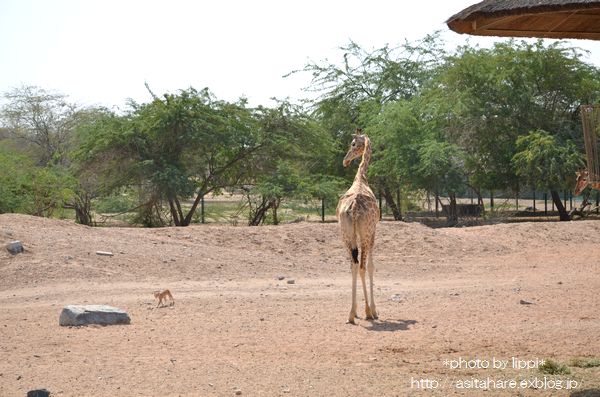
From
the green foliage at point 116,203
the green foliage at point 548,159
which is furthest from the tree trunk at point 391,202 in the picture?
the green foliage at point 116,203

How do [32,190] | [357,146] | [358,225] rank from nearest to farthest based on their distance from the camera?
[358,225] → [357,146] → [32,190]

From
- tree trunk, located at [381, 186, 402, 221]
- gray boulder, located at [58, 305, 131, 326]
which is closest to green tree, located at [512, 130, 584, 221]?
tree trunk, located at [381, 186, 402, 221]

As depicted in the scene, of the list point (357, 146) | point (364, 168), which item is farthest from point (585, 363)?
point (357, 146)

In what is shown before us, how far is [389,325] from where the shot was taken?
12078 millimetres

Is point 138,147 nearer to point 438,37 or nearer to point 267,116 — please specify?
point 267,116

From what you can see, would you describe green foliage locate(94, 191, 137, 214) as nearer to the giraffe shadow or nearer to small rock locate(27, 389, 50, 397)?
the giraffe shadow

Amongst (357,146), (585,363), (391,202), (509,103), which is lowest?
(585,363)

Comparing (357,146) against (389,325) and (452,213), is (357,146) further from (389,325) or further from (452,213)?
(452,213)

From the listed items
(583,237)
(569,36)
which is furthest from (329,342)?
(583,237)

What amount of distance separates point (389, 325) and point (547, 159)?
1962 centimetres

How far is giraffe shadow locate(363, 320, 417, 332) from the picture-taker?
1177 cm

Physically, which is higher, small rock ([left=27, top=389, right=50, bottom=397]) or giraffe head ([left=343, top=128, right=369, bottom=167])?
giraffe head ([left=343, top=128, right=369, bottom=167])

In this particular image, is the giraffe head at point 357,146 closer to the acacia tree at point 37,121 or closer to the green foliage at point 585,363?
the green foliage at point 585,363

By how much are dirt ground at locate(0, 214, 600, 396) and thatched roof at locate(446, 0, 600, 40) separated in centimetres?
357
